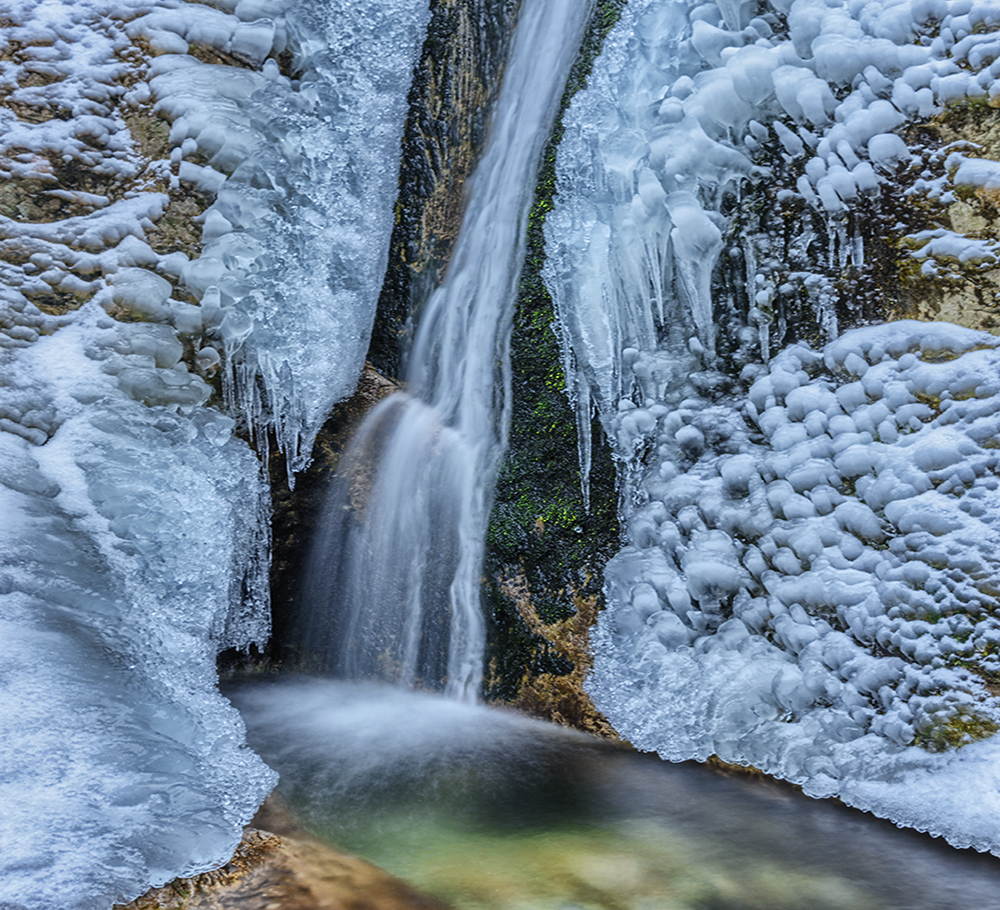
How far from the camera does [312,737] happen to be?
3.01 m

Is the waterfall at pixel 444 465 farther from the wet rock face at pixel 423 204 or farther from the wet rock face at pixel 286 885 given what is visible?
the wet rock face at pixel 286 885

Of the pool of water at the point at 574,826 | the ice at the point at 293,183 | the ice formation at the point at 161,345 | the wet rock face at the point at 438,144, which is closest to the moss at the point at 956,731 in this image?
the pool of water at the point at 574,826

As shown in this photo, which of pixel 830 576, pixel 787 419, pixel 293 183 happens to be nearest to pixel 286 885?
pixel 830 576

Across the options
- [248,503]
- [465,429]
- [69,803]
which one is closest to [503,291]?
[465,429]

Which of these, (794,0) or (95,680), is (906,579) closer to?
(794,0)

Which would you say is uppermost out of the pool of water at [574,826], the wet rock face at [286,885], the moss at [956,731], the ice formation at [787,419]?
the ice formation at [787,419]

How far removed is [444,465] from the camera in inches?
140

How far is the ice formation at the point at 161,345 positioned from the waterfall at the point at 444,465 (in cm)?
32

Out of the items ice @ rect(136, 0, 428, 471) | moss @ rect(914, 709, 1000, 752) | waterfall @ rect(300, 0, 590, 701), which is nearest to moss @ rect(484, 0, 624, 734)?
waterfall @ rect(300, 0, 590, 701)

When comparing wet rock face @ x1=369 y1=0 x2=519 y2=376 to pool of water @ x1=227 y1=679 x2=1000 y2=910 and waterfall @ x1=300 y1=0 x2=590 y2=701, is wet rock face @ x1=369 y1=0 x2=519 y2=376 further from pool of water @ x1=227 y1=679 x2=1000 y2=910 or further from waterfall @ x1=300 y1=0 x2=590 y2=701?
pool of water @ x1=227 y1=679 x2=1000 y2=910

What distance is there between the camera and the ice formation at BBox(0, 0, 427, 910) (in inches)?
83.4

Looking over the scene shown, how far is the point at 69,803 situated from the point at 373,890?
75 centimetres

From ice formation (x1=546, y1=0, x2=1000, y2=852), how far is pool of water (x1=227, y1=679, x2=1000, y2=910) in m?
0.12

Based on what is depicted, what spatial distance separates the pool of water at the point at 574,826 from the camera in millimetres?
1921
